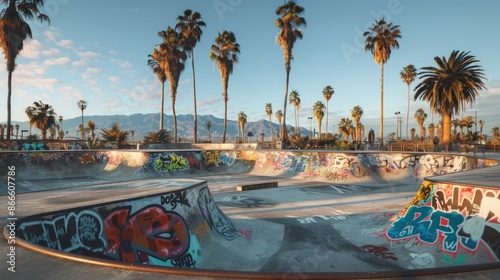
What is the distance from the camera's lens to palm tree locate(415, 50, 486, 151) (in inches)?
1110

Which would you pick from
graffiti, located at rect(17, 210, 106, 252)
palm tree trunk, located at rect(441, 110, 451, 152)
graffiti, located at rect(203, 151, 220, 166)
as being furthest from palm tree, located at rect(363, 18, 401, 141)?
graffiti, located at rect(17, 210, 106, 252)

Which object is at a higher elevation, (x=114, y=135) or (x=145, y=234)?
(x=114, y=135)

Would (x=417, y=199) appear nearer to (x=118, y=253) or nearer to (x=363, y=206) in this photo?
(x=363, y=206)

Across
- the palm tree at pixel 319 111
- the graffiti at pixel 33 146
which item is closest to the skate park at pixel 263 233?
the graffiti at pixel 33 146

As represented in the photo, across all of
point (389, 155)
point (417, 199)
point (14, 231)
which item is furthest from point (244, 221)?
point (389, 155)

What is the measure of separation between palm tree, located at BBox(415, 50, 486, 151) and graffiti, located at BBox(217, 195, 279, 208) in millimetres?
22847

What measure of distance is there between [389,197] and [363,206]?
287 cm

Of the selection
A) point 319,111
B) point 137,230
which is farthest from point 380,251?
point 319,111

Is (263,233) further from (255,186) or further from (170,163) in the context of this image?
(170,163)

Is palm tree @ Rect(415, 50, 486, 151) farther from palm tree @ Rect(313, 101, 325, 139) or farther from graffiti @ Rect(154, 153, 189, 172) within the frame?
palm tree @ Rect(313, 101, 325, 139)

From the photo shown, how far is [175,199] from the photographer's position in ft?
28.3

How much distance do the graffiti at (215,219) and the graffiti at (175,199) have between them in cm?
82

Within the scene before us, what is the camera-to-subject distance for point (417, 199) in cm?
935

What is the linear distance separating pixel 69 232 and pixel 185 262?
288 centimetres
